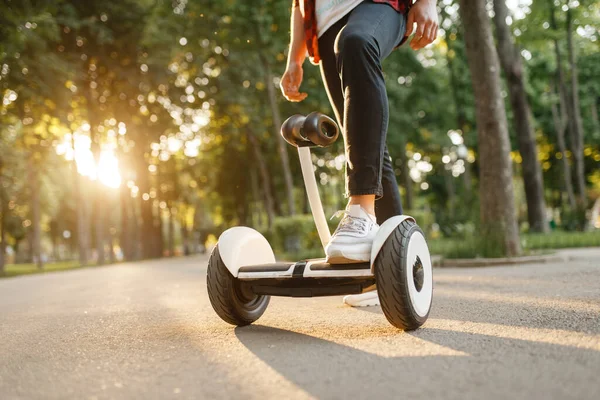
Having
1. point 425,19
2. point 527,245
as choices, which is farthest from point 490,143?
point 425,19

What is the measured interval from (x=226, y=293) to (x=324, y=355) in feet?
2.64

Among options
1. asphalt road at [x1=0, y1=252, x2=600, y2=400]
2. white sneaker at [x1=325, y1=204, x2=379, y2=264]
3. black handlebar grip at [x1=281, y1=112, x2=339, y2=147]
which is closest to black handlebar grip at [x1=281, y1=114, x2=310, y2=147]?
black handlebar grip at [x1=281, y1=112, x2=339, y2=147]

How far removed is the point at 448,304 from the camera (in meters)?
3.61

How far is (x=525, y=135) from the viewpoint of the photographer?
55.9 feet

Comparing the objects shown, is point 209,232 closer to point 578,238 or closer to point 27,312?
point 578,238

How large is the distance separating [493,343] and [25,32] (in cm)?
1412

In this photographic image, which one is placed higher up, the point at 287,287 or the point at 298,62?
the point at 298,62

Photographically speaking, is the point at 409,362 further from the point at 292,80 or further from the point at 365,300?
the point at 292,80

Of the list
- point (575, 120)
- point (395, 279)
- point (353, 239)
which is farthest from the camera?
point (575, 120)

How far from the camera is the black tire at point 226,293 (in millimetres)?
2801

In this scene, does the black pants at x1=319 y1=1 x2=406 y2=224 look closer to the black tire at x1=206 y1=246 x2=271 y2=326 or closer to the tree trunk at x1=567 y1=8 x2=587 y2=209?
the black tire at x1=206 y1=246 x2=271 y2=326

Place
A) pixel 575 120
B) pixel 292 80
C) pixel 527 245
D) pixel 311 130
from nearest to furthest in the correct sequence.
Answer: pixel 311 130 < pixel 292 80 < pixel 527 245 < pixel 575 120

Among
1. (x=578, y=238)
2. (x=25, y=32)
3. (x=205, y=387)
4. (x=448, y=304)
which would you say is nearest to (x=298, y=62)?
(x=448, y=304)

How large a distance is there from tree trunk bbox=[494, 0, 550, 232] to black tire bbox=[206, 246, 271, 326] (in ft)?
48.9
